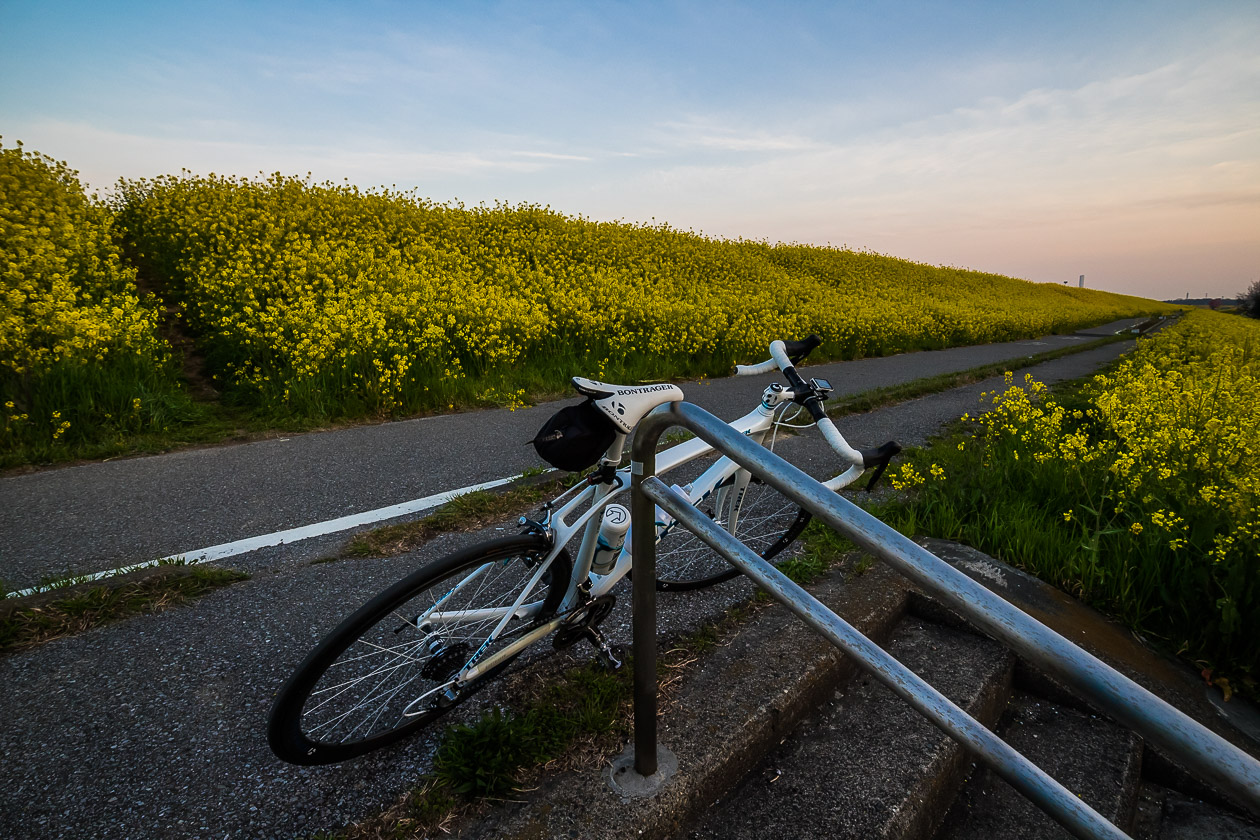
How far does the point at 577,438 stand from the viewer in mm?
1823

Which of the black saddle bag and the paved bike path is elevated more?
the black saddle bag

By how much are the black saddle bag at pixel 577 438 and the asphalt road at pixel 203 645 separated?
921 millimetres

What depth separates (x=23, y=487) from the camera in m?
3.67

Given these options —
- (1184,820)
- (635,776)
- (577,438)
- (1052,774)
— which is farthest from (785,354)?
(1184,820)

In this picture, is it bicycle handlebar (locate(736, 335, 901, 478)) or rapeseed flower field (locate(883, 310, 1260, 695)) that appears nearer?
bicycle handlebar (locate(736, 335, 901, 478))

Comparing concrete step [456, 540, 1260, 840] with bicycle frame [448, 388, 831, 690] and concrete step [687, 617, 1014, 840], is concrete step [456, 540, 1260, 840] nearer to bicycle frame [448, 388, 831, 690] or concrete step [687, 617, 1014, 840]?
concrete step [687, 617, 1014, 840]

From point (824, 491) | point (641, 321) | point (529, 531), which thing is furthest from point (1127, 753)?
point (641, 321)

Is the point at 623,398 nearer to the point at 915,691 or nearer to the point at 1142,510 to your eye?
the point at 915,691

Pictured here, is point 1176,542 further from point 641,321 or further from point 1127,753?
point 641,321

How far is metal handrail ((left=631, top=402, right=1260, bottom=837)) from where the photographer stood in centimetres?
72

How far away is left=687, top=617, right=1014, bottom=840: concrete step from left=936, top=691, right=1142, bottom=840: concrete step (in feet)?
0.28

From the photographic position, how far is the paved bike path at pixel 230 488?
10.1 feet

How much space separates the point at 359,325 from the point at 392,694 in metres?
4.81

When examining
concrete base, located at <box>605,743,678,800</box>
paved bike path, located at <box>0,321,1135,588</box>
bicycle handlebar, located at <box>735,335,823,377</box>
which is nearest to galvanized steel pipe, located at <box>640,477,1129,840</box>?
concrete base, located at <box>605,743,678,800</box>
